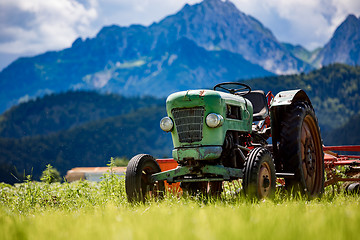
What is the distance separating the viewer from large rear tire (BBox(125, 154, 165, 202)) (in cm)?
516

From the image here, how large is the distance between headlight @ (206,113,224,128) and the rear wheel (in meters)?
0.58

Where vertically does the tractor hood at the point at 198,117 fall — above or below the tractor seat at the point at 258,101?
below

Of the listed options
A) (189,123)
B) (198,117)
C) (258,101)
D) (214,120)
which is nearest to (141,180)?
(189,123)

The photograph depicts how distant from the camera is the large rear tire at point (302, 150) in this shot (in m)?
5.35

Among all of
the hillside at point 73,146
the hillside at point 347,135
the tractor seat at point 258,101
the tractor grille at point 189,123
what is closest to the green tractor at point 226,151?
the tractor grille at point 189,123

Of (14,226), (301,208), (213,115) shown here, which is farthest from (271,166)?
(14,226)

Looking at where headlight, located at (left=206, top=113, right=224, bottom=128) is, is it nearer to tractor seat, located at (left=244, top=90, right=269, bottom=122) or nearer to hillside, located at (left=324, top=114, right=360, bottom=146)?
tractor seat, located at (left=244, top=90, right=269, bottom=122)

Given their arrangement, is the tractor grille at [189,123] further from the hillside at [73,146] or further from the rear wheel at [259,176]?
the hillside at [73,146]

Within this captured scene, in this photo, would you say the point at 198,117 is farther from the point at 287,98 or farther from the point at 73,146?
the point at 73,146

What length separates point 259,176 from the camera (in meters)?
4.65

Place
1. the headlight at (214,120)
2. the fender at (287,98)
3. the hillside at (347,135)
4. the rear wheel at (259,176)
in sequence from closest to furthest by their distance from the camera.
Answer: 1. the rear wheel at (259,176)
2. the headlight at (214,120)
3. the fender at (287,98)
4. the hillside at (347,135)

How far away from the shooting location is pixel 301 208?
3.48 meters

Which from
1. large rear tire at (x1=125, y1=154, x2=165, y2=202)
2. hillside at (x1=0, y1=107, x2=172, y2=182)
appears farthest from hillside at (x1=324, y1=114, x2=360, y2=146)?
large rear tire at (x1=125, y1=154, x2=165, y2=202)

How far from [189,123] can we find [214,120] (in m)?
0.40
